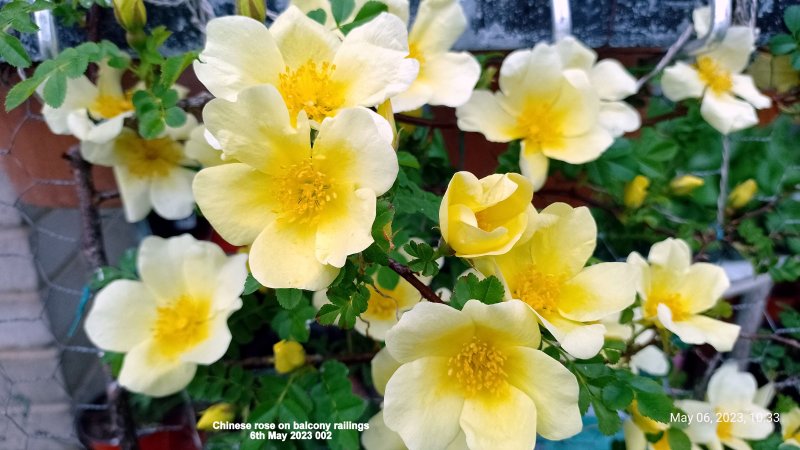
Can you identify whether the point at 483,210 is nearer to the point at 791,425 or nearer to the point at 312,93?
the point at 312,93

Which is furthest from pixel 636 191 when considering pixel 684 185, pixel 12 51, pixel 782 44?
pixel 12 51

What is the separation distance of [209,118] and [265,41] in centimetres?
11

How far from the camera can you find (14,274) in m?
0.99

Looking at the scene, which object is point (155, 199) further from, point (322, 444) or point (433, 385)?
point (433, 385)

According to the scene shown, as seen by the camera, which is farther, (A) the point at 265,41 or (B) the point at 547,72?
(B) the point at 547,72

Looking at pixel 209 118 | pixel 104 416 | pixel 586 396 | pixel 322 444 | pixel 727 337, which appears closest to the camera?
pixel 209 118

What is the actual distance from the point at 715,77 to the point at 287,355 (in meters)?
0.77

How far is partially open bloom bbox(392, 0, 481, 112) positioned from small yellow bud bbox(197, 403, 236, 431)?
513 mm

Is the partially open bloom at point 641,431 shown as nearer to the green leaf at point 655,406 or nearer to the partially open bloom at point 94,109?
the green leaf at point 655,406

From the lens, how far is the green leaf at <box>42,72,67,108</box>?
0.60m

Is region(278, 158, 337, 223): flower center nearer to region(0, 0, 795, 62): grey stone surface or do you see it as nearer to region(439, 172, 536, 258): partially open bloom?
region(439, 172, 536, 258): partially open bloom

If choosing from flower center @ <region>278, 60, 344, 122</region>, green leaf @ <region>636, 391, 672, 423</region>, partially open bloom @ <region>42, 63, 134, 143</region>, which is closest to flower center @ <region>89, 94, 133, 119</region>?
partially open bloom @ <region>42, 63, 134, 143</region>

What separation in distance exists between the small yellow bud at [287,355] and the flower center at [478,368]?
1.08 ft

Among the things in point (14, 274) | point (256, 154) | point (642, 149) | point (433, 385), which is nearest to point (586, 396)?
point (433, 385)
